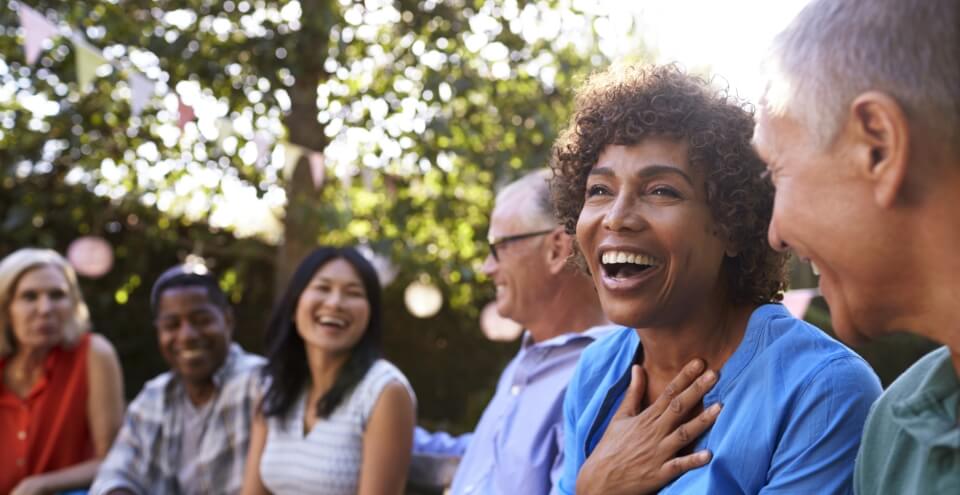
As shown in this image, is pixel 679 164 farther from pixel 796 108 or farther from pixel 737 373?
pixel 796 108

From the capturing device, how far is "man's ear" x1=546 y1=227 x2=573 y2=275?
299 cm

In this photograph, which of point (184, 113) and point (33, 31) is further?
point (184, 113)

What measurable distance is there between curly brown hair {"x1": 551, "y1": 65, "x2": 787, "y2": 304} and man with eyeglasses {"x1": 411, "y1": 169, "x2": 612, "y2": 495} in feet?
2.69

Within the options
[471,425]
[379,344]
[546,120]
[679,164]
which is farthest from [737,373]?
[471,425]

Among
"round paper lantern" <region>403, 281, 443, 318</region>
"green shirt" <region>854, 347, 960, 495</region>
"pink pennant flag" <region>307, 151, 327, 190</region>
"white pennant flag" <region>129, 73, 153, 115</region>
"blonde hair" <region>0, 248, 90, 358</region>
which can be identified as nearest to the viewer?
"green shirt" <region>854, 347, 960, 495</region>

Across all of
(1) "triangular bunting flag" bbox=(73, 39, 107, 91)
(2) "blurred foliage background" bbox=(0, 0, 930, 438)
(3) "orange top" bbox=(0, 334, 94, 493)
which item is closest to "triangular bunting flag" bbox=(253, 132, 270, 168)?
(2) "blurred foliage background" bbox=(0, 0, 930, 438)

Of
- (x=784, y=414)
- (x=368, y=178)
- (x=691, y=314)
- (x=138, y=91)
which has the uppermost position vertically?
(x=138, y=91)

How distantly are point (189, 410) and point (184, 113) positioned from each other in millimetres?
1907

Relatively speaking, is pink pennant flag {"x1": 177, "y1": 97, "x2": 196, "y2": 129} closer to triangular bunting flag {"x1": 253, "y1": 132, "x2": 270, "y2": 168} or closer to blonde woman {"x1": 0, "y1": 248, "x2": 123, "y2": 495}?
triangular bunting flag {"x1": 253, "y1": 132, "x2": 270, "y2": 168}

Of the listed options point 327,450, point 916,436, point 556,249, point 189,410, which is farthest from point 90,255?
point 916,436

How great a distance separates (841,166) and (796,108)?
94 mm

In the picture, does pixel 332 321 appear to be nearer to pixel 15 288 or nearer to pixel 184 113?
pixel 15 288

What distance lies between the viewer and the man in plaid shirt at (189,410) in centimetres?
382

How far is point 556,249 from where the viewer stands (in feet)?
9.93
